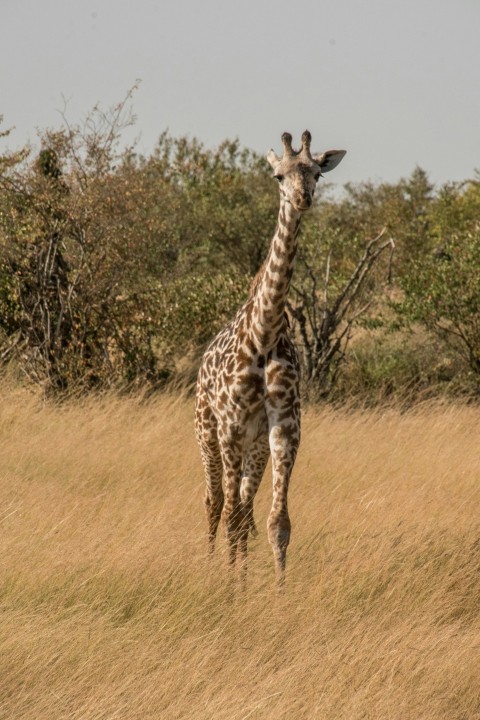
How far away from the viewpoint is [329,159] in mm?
6684

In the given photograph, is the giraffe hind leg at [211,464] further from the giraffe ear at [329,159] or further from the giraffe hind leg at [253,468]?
the giraffe ear at [329,159]

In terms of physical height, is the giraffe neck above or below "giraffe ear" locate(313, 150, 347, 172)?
below

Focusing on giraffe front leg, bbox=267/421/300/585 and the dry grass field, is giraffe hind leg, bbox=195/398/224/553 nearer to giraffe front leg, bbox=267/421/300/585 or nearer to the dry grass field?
the dry grass field

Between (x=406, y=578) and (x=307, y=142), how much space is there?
2.68 m

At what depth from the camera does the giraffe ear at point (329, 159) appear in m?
6.60

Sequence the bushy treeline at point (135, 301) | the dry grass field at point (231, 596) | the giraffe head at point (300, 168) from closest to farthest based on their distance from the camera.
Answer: the dry grass field at point (231, 596) < the giraffe head at point (300, 168) < the bushy treeline at point (135, 301)

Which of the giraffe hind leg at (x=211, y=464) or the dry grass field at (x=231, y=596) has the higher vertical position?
the giraffe hind leg at (x=211, y=464)

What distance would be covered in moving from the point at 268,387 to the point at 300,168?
1.39 meters

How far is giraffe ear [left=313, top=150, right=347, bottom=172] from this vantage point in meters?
6.60

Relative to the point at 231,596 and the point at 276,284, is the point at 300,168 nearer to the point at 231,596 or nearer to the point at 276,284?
the point at 276,284

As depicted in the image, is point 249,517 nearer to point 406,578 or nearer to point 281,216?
point 406,578

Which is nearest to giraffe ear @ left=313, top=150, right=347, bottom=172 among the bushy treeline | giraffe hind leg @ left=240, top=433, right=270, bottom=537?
giraffe hind leg @ left=240, top=433, right=270, bottom=537

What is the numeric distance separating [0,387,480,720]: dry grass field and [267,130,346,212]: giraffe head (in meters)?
2.25

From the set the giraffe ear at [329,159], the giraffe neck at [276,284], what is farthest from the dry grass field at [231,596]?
the giraffe ear at [329,159]
